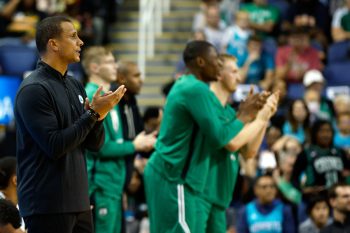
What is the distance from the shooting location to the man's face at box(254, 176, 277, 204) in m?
10.5

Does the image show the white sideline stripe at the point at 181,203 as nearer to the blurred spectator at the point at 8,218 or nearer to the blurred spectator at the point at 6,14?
the blurred spectator at the point at 8,218

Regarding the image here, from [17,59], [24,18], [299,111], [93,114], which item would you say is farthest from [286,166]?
[24,18]

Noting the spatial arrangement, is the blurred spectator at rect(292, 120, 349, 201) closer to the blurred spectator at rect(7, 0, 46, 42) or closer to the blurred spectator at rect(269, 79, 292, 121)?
the blurred spectator at rect(269, 79, 292, 121)

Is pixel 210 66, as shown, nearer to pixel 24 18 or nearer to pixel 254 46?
pixel 254 46

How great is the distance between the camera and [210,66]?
24.1ft

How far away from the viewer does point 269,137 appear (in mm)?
11961

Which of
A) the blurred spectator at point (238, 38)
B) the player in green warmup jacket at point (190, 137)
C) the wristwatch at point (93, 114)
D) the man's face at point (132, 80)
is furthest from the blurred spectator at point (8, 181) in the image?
the blurred spectator at point (238, 38)

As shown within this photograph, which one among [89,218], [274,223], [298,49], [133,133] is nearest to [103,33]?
[298,49]

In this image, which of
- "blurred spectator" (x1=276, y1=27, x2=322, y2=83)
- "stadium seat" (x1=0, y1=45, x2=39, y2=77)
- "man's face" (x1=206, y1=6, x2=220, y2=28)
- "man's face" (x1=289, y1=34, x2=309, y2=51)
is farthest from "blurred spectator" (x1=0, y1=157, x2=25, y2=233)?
"man's face" (x1=206, y1=6, x2=220, y2=28)

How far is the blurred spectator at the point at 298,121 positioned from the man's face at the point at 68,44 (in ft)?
21.7

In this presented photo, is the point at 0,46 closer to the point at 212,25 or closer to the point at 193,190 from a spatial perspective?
the point at 212,25

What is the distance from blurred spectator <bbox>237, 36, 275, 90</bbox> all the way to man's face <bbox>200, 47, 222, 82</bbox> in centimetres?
643

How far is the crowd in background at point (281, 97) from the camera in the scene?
34.6ft

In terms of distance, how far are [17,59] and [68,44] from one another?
9.21 m
